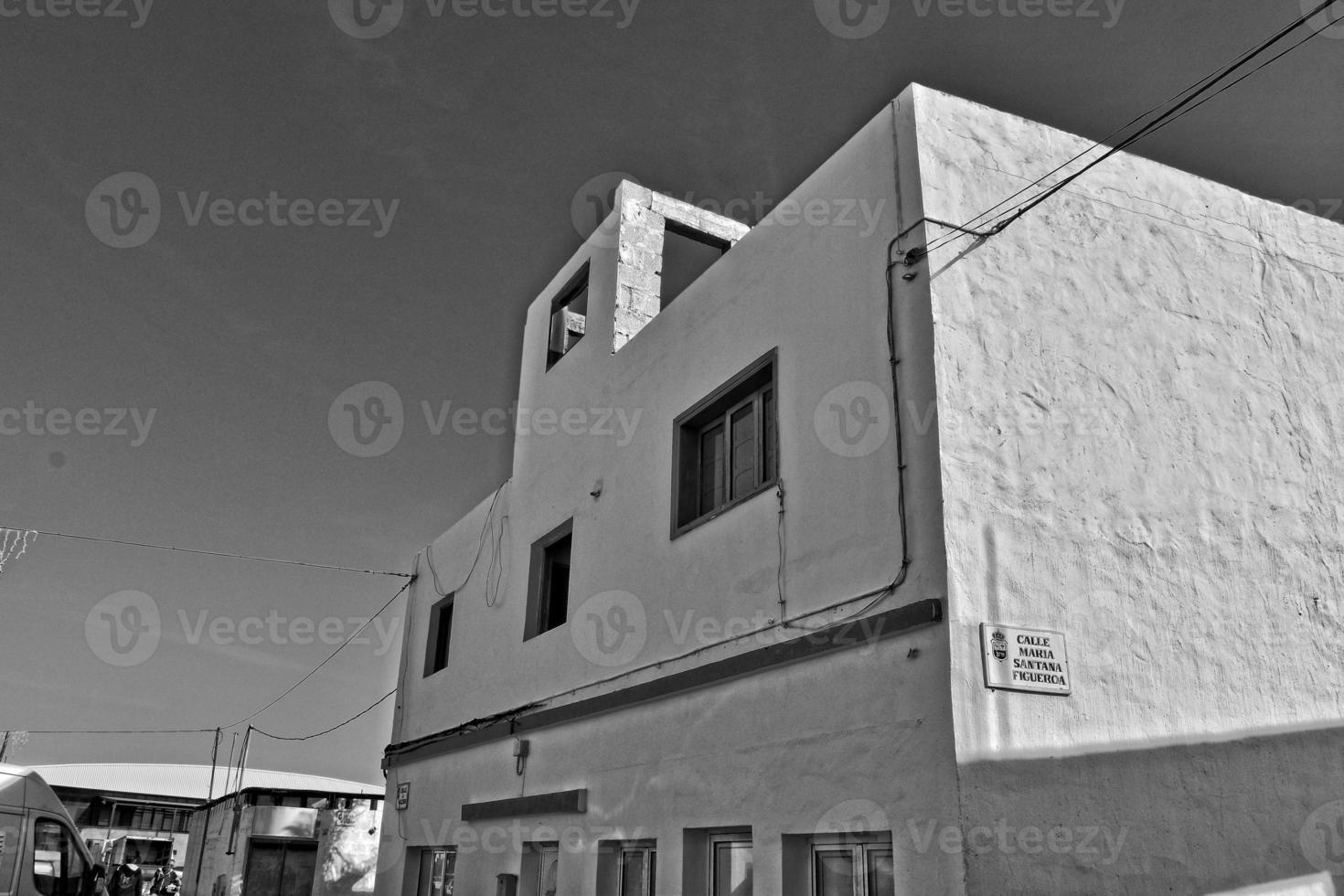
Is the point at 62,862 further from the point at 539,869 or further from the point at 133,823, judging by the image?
the point at 133,823

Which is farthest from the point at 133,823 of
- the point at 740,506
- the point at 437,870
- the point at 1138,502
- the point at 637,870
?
the point at 1138,502

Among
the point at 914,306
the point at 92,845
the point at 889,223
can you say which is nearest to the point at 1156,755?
the point at 914,306

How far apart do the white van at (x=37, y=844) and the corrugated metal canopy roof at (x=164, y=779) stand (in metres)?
52.2

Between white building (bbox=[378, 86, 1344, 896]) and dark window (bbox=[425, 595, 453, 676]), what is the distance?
500 centimetres

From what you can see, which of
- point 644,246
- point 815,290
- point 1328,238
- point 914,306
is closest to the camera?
point 914,306

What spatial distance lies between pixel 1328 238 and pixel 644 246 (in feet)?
21.0

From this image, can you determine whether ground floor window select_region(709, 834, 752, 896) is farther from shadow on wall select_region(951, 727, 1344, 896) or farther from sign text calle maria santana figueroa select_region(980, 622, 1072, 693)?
sign text calle maria santana figueroa select_region(980, 622, 1072, 693)

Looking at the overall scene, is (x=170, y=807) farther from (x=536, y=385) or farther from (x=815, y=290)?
(x=815, y=290)

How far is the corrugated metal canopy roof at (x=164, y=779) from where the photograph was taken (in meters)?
60.8

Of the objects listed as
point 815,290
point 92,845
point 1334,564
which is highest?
point 815,290

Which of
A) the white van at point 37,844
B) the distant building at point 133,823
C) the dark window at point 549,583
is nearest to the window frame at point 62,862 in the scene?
the white van at point 37,844

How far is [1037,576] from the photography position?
5.88 meters

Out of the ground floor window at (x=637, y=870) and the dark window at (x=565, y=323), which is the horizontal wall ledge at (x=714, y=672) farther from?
the dark window at (x=565, y=323)

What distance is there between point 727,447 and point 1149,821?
4.17 metres
